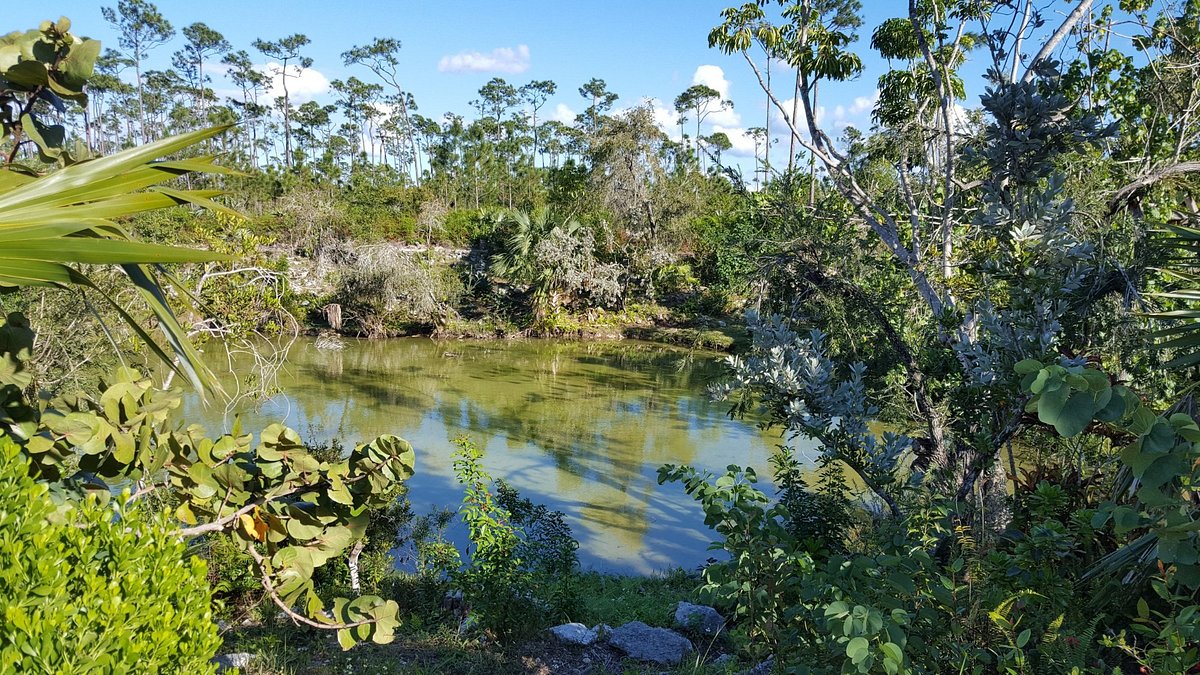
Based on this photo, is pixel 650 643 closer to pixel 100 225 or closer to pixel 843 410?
pixel 843 410

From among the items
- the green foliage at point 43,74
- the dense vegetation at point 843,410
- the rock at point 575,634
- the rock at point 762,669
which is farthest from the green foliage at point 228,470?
the rock at point 575,634

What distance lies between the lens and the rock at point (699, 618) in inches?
170

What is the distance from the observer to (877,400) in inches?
156

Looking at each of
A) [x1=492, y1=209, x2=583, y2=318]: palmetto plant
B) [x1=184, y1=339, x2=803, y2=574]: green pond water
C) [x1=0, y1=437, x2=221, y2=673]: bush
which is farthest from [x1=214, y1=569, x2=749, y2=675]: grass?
[x1=492, y1=209, x2=583, y2=318]: palmetto plant

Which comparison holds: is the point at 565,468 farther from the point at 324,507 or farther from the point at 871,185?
the point at 324,507

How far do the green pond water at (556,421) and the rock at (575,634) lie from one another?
2166 millimetres

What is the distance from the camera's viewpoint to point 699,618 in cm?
441

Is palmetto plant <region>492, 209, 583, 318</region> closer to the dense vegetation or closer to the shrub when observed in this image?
the shrub

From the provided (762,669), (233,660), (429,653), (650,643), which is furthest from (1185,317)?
(233,660)

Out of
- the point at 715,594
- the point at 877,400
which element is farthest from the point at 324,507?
the point at 877,400

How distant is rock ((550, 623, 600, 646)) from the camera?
3.71 meters

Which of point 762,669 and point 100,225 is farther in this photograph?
point 762,669

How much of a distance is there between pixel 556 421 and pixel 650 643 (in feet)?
23.8

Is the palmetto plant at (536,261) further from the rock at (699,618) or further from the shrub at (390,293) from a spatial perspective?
the rock at (699,618)
